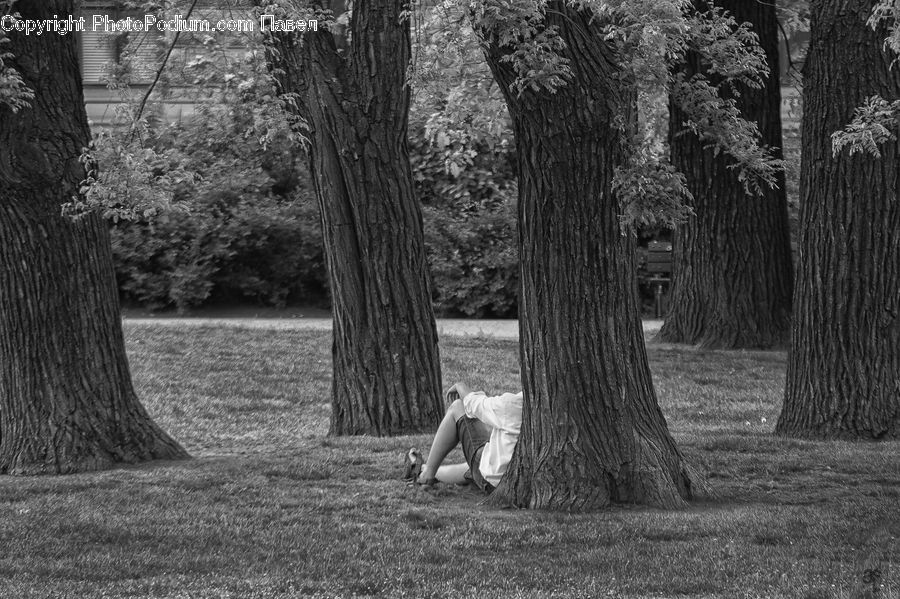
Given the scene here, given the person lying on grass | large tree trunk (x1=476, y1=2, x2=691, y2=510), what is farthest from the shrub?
large tree trunk (x1=476, y1=2, x2=691, y2=510)

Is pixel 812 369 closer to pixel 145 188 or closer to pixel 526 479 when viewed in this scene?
pixel 526 479

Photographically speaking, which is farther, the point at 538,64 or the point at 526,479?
the point at 526,479

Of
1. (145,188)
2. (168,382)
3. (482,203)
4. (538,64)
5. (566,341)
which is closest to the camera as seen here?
(538,64)

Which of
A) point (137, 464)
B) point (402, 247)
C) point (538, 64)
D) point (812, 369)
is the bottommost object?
point (137, 464)

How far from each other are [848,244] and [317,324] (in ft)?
30.6

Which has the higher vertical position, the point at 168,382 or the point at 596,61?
the point at 596,61

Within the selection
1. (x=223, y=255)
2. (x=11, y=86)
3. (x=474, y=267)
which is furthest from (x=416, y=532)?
(x=474, y=267)

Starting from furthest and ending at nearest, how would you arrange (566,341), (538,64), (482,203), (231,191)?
1. (482,203)
2. (231,191)
3. (566,341)
4. (538,64)

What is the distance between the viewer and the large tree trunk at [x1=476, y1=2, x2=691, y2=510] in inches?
270

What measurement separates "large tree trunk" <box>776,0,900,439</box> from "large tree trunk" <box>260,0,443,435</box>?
3170mm

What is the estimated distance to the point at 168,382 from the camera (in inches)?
552

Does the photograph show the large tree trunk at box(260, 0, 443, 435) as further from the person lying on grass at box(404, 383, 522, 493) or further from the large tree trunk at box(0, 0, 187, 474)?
the person lying on grass at box(404, 383, 522, 493)

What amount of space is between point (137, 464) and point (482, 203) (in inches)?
466

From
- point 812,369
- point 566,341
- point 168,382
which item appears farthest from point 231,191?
point 566,341
